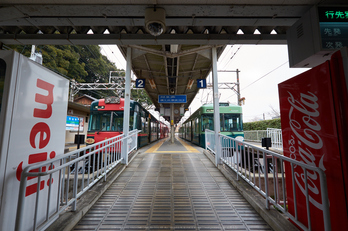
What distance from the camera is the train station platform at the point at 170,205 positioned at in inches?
88.7

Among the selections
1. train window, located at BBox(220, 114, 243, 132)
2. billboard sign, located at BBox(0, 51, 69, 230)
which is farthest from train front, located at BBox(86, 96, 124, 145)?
train window, located at BBox(220, 114, 243, 132)

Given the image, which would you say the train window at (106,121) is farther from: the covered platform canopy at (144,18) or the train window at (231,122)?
the train window at (231,122)

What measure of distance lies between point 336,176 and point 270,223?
119 cm

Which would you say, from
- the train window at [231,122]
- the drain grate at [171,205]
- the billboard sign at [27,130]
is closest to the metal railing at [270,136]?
the train window at [231,122]

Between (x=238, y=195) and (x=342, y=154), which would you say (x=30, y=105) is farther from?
(x=238, y=195)

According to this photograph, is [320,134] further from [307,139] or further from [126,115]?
[126,115]

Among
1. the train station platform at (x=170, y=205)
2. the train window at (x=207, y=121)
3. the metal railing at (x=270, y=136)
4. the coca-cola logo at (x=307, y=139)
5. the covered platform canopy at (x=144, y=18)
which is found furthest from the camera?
the metal railing at (x=270, y=136)

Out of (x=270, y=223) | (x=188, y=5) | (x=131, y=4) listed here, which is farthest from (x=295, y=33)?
(x=270, y=223)

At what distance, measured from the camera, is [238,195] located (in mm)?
3141

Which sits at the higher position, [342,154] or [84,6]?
[84,6]

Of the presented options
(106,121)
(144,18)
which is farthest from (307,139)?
(106,121)

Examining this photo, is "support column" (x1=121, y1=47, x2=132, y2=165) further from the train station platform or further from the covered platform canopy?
the covered platform canopy

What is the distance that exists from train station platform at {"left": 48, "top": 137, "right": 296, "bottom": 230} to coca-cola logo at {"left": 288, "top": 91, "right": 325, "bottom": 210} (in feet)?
2.93

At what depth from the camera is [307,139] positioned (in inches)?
71.8
